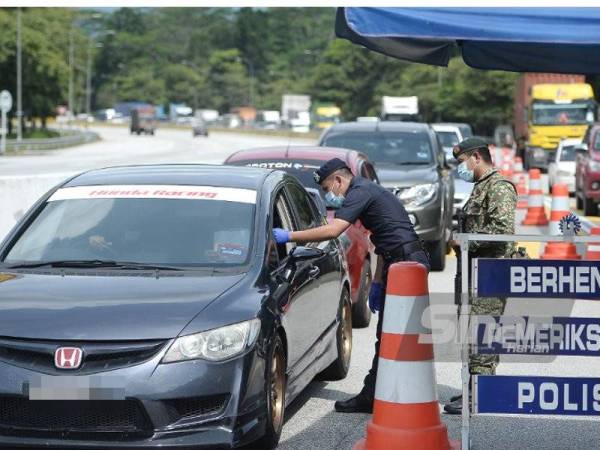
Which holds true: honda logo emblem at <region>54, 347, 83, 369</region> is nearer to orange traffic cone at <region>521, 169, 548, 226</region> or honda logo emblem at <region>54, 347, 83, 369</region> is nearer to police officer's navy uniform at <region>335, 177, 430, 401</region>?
Answer: police officer's navy uniform at <region>335, 177, 430, 401</region>

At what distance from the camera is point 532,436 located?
281 inches

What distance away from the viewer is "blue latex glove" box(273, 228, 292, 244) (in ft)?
24.1

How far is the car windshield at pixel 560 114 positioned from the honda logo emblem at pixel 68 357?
41603 mm

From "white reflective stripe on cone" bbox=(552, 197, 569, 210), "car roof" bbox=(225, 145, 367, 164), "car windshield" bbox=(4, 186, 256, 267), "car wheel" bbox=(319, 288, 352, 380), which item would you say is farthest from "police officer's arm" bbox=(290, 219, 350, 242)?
"white reflective stripe on cone" bbox=(552, 197, 569, 210)

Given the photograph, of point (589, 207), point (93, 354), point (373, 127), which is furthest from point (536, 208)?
point (93, 354)

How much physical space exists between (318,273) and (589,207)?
1919cm

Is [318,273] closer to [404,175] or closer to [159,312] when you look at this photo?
[159,312]

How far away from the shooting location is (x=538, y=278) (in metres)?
6.07

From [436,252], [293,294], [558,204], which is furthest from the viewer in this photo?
[558,204]

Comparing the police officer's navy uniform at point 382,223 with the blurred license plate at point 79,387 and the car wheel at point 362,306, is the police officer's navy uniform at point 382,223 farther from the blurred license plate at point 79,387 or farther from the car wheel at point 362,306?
the car wheel at point 362,306

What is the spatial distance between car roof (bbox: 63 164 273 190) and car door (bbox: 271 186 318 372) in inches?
7.9

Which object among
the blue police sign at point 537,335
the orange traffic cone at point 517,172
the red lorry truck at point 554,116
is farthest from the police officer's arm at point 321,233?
the red lorry truck at point 554,116

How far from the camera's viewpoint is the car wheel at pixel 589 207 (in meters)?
26.2

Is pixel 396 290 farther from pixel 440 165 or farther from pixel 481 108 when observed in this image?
pixel 481 108
